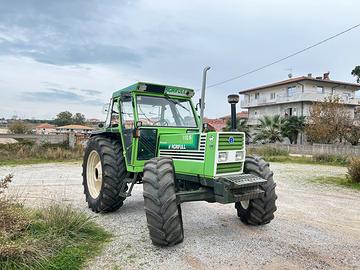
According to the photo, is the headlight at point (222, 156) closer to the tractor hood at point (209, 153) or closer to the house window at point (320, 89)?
the tractor hood at point (209, 153)

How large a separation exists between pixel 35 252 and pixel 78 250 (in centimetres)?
53

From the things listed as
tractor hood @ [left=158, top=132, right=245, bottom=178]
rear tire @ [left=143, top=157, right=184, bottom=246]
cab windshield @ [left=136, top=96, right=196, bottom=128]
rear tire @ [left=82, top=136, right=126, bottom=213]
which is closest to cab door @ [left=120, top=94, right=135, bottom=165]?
cab windshield @ [left=136, top=96, right=196, bottom=128]

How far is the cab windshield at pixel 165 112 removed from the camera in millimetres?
5986

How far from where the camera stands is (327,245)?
4.75 metres

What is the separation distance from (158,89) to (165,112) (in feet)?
1.48

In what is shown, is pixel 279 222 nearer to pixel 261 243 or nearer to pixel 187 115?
pixel 261 243

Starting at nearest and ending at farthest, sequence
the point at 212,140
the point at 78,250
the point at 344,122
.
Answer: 1. the point at 78,250
2. the point at 212,140
3. the point at 344,122

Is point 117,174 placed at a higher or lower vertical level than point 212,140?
lower

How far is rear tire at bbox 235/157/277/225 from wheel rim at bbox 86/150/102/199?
319cm

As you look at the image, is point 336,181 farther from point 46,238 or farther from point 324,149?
point 324,149

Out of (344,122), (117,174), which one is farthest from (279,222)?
(344,122)

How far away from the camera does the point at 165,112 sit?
6.21 meters

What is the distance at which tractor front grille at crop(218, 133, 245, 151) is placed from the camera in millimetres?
4773

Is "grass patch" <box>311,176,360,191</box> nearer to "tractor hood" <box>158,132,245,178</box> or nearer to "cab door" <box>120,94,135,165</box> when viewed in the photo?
"tractor hood" <box>158,132,245,178</box>
